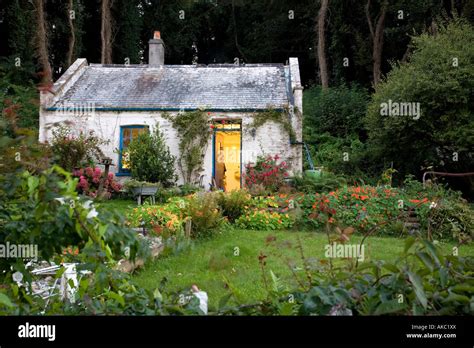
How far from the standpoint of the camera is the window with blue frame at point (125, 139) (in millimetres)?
16406

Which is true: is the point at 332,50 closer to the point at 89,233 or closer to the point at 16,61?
the point at 16,61

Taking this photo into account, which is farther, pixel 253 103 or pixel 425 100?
pixel 253 103

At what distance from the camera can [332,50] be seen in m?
27.8

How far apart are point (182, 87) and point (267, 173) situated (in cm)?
569

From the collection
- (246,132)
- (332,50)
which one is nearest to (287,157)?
(246,132)

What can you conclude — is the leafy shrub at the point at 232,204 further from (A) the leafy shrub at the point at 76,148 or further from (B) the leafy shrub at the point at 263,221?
(A) the leafy shrub at the point at 76,148

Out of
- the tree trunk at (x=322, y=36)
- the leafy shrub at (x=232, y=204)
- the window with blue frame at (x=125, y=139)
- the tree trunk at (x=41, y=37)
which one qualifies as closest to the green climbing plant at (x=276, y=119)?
the window with blue frame at (x=125, y=139)

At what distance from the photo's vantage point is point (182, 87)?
17906mm

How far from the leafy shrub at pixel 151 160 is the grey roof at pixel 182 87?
1595 mm

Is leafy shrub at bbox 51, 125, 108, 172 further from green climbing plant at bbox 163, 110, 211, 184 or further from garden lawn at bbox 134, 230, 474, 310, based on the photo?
garden lawn at bbox 134, 230, 474, 310

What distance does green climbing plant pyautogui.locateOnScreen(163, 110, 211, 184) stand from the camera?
16.2 metres

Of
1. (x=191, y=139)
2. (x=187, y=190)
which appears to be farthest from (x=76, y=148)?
(x=187, y=190)

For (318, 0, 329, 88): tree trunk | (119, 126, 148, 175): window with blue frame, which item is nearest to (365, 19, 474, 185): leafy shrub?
(119, 126, 148, 175): window with blue frame

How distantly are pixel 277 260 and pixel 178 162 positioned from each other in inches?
372
